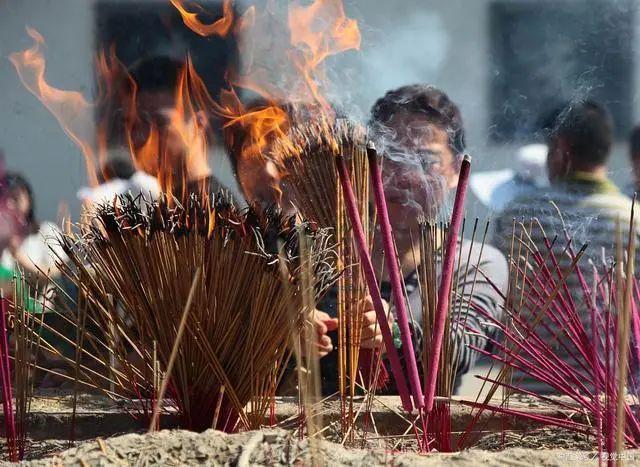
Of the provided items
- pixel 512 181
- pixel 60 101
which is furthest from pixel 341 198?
pixel 60 101

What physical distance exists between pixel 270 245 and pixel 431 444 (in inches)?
20.8

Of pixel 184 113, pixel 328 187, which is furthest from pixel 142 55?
pixel 328 187

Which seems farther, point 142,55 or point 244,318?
point 142,55

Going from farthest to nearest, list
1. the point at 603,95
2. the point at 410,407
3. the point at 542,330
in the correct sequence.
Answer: the point at 603,95 → the point at 542,330 → the point at 410,407

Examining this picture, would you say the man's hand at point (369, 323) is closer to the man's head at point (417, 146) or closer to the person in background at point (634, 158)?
the man's head at point (417, 146)

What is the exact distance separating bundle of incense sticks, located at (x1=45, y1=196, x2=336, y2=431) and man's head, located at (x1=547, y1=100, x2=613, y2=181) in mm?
1739

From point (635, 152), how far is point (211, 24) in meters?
1.58

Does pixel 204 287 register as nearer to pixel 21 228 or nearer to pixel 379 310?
pixel 379 310

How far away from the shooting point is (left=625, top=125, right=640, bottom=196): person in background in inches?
144

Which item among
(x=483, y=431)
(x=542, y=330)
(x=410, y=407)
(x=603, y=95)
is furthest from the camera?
(x=603, y=95)

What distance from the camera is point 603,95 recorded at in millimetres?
3754

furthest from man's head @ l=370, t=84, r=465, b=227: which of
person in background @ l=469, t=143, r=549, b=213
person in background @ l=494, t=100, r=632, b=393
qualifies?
person in background @ l=494, t=100, r=632, b=393

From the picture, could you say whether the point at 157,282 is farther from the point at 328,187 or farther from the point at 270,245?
the point at 328,187

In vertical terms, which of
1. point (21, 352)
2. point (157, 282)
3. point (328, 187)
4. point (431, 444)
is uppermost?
point (328, 187)
